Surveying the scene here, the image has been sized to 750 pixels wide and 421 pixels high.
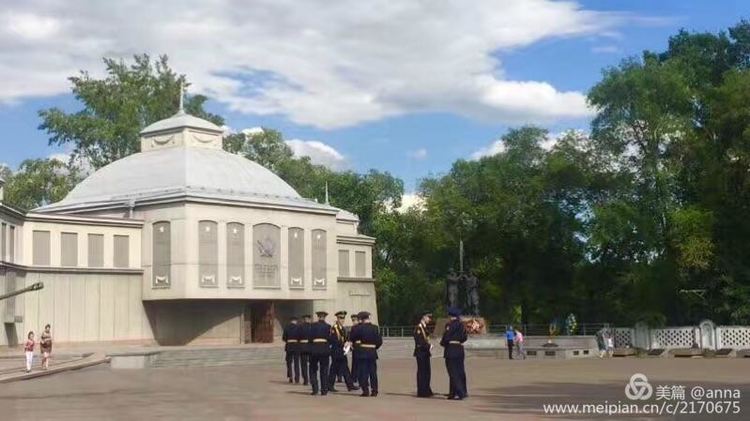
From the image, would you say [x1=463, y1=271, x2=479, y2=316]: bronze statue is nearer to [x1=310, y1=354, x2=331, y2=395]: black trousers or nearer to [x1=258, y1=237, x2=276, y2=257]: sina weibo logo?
[x1=258, y1=237, x2=276, y2=257]: sina weibo logo

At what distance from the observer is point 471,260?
6059 centimetres

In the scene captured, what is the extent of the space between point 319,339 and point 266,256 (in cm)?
2927

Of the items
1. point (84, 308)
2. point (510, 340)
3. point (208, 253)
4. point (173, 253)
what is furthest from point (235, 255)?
point (510, 340)

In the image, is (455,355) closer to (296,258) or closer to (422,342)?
(422,342)

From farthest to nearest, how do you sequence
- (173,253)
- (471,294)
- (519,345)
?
(471,294) → (173,253) → (519,345)

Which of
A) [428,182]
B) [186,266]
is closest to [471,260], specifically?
[428,182]

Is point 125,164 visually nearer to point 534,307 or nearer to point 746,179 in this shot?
point 534,307

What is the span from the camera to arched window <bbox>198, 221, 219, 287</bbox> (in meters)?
47.3

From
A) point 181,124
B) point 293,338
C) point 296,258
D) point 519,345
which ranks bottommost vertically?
point 519,345

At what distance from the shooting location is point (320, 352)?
20.7 metres

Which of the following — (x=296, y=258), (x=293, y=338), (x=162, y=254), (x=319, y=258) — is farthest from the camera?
(x=319, y=258)

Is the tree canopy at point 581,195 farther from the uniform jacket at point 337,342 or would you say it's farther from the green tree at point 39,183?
the uniform jacket at point 337,342

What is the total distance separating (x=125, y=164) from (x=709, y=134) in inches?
1175

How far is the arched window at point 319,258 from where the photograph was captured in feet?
173
